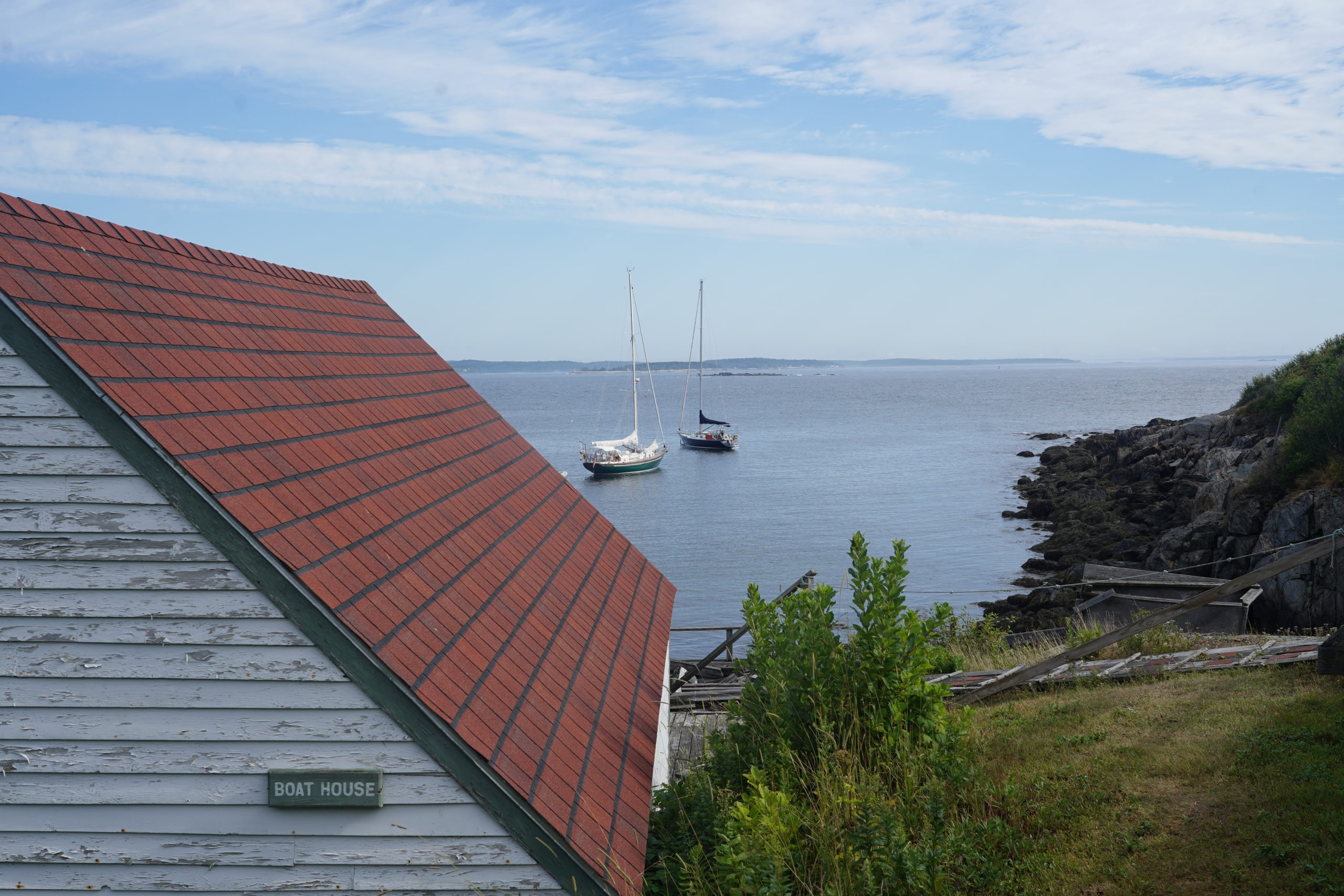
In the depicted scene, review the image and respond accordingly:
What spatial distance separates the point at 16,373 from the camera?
504 centimetres

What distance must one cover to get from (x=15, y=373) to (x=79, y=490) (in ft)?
2.33

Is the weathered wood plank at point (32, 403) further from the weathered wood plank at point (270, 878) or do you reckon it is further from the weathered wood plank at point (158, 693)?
the weathered wood plank at point (270, 878)

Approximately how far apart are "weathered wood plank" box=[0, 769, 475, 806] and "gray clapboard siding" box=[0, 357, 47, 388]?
6.78 ft

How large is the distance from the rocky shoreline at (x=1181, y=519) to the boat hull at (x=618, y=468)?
27860 mm

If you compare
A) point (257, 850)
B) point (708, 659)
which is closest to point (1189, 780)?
point (257, 850)

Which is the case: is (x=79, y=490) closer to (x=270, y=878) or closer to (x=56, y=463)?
(x=56, y=463)

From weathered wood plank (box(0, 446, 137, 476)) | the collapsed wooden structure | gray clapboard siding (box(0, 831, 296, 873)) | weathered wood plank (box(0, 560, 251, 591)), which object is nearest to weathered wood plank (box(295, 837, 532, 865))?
gray clapboard siding (box(0, 831, 296, 873))

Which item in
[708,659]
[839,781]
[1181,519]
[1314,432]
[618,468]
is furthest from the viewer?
[618,468]

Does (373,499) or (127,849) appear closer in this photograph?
(127,849)

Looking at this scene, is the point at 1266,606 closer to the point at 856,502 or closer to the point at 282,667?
the point at 282,667

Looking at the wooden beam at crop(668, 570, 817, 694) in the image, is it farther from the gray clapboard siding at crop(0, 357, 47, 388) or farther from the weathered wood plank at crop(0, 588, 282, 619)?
the gray clapboard siding at crop(0, 357, 47, 388)

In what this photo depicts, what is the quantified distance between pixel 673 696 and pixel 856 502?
140 feet

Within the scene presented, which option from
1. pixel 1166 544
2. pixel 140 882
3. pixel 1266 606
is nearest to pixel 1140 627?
pixel 140 882

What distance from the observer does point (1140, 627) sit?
1031 cm
